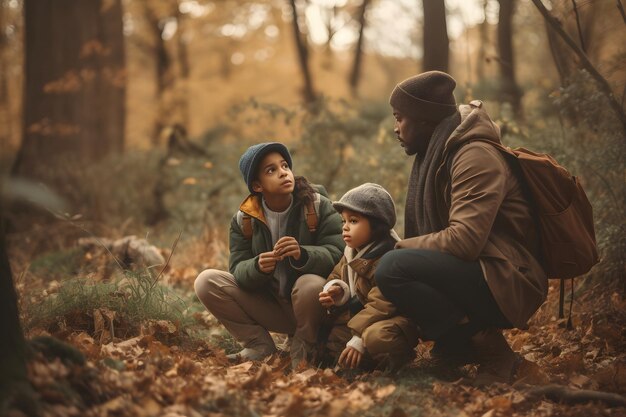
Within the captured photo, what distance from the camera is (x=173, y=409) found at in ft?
10.5

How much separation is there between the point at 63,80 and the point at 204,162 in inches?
152

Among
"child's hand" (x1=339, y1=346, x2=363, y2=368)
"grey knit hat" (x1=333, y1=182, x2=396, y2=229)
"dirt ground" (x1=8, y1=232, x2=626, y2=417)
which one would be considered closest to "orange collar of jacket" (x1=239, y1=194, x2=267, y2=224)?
"grey knit hat" (x1=333, y1=182, x2=396, y2=229)

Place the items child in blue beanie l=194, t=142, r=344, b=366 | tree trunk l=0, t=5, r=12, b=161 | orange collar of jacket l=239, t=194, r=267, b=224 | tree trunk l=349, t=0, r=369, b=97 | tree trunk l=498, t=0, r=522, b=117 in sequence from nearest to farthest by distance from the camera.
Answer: child in blue beanie l=194, t=142, r=344, b=366 → orange collar of jacket l=239, t=194, r=267, b=224 → tree trunk l=498, t=0, r=522, b=117 → tree trunk l=349, t=0, r=369, b=97 → tree trunk l=0, t=5, r=12, b=161

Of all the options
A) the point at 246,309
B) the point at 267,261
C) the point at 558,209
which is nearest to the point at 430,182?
the point at 558,209

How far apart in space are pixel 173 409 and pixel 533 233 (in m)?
2.28

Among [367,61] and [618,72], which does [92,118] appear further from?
[367,61]

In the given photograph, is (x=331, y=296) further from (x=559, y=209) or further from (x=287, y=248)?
(x=559, y=209)

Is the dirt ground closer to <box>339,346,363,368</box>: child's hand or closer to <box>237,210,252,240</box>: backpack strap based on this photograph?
<box>339,346,363,368</box>: child's hand

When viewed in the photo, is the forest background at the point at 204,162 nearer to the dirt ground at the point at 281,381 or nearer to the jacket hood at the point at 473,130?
the dirt ground at the point at 281,381

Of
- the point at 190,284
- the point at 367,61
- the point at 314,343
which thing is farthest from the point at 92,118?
the point at 367,61

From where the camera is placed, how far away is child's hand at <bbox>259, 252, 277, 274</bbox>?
4461 millimetres

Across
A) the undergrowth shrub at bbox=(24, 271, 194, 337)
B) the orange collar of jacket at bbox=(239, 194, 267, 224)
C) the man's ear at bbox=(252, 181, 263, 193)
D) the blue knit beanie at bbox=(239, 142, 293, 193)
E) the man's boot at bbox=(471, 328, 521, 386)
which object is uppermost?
the blue knit beanie at bbox=(239, 142, 293, 193)

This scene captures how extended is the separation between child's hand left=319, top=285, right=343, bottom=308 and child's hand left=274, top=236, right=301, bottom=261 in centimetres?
32

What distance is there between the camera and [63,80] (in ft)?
41.6
